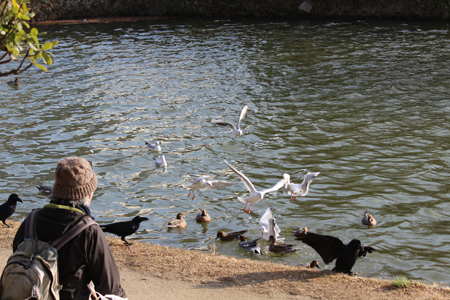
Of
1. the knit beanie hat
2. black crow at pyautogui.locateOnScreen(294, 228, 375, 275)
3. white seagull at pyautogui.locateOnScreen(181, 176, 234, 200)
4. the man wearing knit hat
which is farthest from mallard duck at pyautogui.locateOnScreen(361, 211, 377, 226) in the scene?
the knit beanie hat

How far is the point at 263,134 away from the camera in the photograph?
13484 mm

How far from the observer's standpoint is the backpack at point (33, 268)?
124 inches

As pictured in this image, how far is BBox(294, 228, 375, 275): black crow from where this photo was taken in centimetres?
618

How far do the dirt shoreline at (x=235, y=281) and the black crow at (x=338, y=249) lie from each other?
0.24 meters

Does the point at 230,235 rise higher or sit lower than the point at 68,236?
lower

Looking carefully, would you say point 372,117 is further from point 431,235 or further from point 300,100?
point 431,235

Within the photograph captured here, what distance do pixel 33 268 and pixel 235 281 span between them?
316cm

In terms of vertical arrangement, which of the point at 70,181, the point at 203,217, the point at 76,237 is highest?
→ the point at 70,181

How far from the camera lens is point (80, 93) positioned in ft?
58.9

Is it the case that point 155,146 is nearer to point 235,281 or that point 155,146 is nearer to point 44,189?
point 44,189

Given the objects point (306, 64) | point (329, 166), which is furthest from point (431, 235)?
point (306, 64)

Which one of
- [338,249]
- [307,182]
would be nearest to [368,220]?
[307,182]

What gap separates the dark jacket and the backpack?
0.04 m

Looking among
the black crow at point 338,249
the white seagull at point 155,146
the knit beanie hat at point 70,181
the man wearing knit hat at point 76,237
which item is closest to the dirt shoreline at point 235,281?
the black crow at point 338,249
